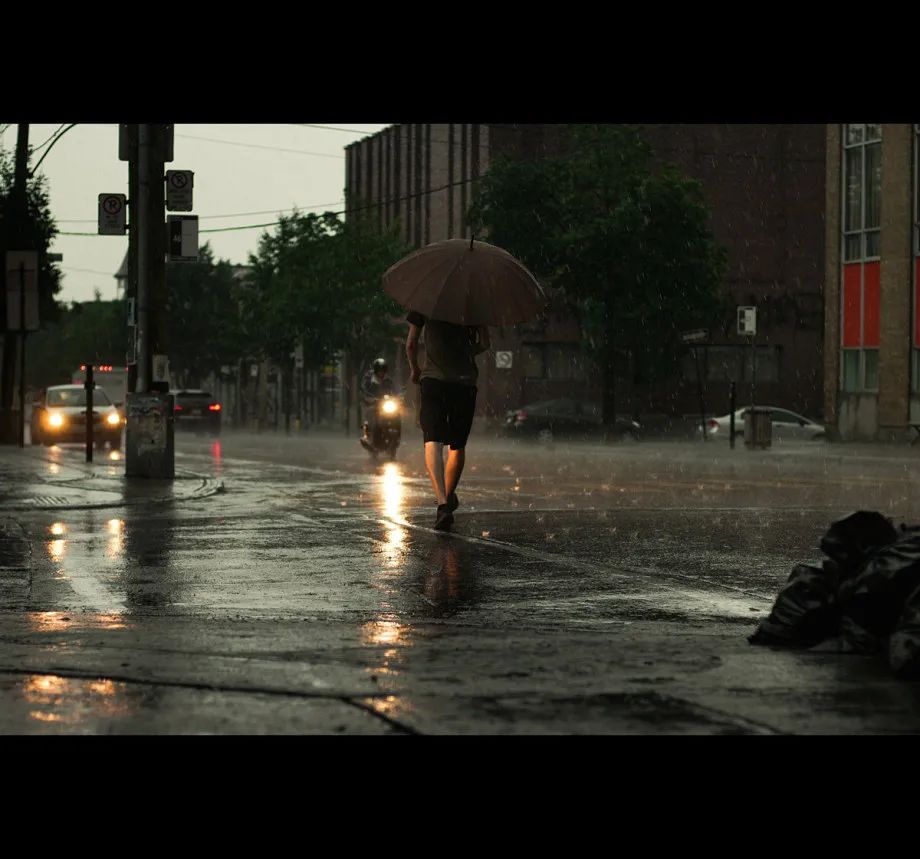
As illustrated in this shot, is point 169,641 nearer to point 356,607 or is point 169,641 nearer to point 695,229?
point 356,607

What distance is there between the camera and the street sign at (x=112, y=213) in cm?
1992

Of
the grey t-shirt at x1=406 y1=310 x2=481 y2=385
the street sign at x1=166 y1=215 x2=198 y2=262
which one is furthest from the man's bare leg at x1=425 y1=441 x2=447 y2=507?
the street sign at x1=166 y1=215 x2=198 y2=262

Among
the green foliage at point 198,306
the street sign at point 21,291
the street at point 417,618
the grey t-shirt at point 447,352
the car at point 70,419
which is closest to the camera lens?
the street at point 417,618

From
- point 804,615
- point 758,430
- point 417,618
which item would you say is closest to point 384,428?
point 758,430

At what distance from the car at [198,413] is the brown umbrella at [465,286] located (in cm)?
4080

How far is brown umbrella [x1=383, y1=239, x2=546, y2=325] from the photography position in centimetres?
1291

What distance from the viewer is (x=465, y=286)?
13.0 metres

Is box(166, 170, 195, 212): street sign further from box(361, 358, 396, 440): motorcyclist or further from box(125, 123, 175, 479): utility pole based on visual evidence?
box(361, 358, 396, 440): motorcyclist


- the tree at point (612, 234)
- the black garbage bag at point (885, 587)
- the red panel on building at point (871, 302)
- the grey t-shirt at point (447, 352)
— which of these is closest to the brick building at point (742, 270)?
the tree at point (612, 234)

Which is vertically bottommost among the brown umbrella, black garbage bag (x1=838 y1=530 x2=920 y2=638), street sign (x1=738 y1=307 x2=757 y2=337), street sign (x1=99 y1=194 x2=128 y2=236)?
black garbage bag (x1=838 y1=530 x2=920 y2=638)

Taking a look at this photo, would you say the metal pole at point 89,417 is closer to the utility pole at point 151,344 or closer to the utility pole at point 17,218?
the utility pole at point 151,344

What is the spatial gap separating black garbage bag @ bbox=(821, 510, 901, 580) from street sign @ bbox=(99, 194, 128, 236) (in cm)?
1397

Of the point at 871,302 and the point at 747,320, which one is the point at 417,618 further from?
the point at 871,302

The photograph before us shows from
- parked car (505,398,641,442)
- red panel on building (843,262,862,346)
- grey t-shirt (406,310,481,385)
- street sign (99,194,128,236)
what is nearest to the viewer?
grey t-shirt (406,310,481,385)
